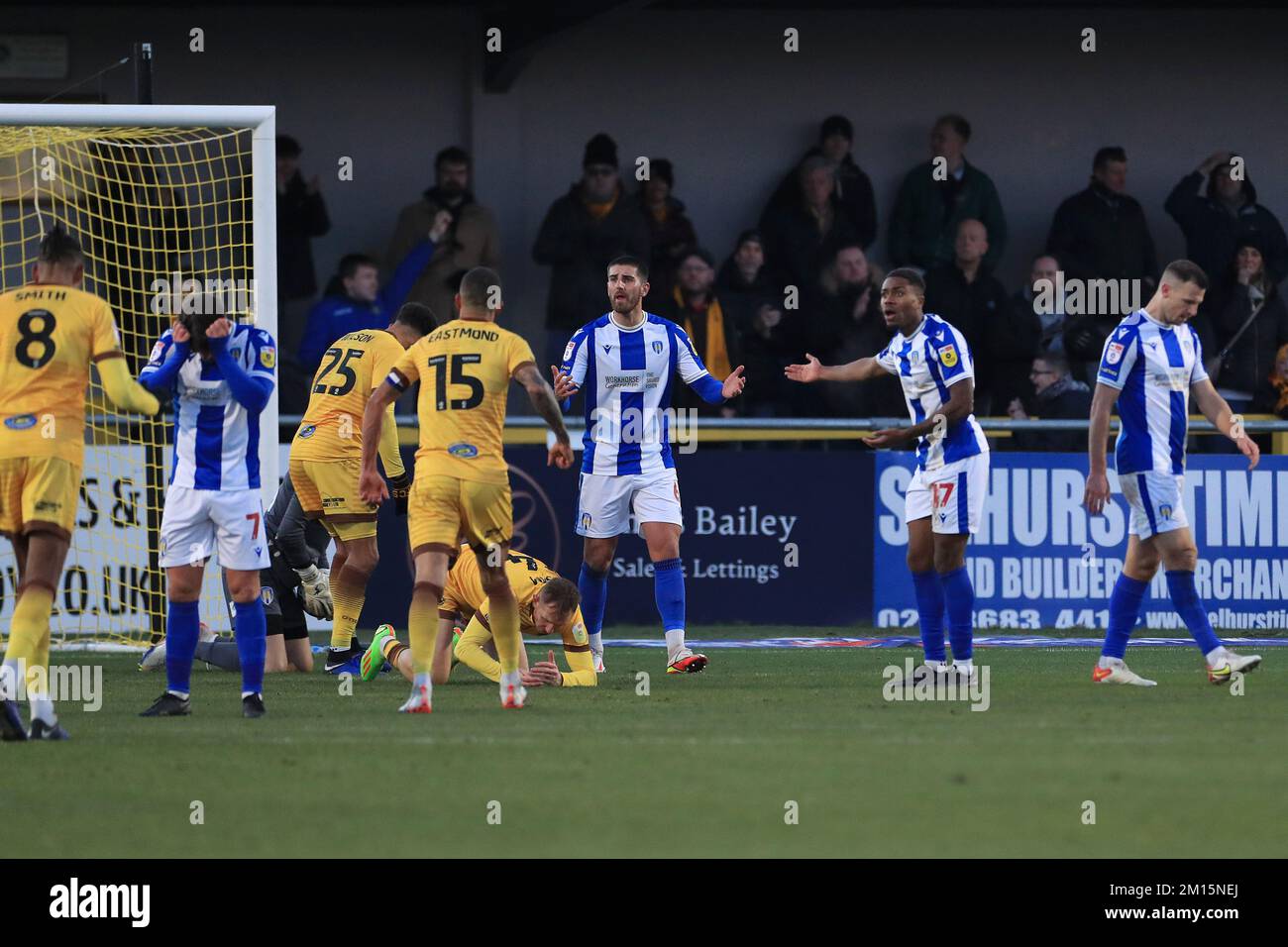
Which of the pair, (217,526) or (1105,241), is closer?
(217,526)

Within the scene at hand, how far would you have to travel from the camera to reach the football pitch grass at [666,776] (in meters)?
5.77

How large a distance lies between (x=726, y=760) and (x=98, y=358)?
3328mm

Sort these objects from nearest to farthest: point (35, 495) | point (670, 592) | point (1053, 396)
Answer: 1. point (35, 495)
2. point (670, 592)
3. point (1053, 396)

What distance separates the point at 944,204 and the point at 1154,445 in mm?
8095

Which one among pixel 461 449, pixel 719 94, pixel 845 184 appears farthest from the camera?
pixel 719 94

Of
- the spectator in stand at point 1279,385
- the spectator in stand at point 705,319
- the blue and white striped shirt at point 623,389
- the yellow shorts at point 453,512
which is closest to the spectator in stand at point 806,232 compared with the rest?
the spectator in stand at point 705,319

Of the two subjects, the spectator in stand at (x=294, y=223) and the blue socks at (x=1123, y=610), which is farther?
the spectator in stand at (x=294, y=223)

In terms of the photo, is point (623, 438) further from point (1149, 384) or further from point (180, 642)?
point (180, 642)

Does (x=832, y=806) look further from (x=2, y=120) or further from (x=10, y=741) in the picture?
(x=2, y=120)

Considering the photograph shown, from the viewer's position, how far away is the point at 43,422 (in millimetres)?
8406

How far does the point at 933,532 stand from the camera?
410 inches

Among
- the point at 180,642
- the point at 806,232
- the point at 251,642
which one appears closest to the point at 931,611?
the point at 251,642

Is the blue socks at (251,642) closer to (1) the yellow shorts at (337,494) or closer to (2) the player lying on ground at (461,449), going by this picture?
(2) the player lying on ground at (461,449)

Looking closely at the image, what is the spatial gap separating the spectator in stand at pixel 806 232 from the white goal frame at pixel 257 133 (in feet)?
20.0
